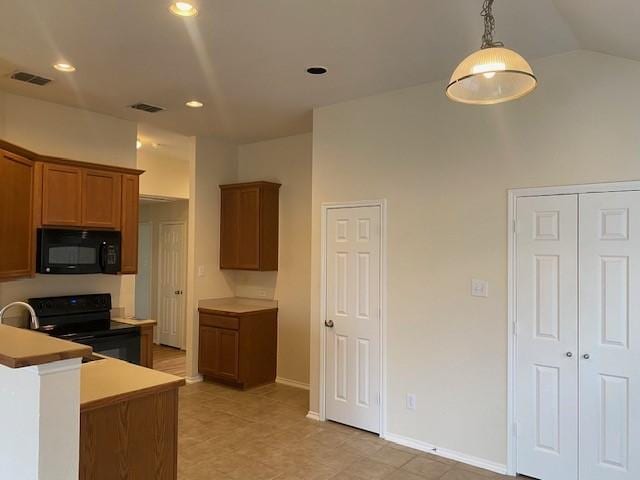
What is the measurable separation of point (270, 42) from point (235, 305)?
363 cm

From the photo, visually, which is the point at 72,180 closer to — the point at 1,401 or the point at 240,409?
the point at 240,409

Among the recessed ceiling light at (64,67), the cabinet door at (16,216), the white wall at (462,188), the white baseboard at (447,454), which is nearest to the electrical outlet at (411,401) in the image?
the white wall at (462,188)

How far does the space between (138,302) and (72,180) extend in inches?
178

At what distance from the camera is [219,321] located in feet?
18.3

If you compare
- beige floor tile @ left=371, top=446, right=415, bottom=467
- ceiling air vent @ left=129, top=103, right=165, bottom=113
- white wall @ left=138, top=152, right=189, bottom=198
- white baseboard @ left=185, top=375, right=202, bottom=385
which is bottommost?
beige floor tile @ left=371, top=446, right=415, bottom=467

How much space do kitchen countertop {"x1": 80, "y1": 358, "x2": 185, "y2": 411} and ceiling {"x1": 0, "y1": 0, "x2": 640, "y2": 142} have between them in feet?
6.69

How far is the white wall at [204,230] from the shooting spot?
579 cm

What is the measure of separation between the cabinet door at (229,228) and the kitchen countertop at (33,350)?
405 cm

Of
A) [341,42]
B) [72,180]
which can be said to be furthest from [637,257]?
[72,180]

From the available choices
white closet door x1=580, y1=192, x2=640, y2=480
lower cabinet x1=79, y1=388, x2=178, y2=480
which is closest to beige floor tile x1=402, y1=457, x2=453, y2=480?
white closet door x1=580, y1=192, x2=640, y2=480

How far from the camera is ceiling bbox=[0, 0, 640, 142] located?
270 cm

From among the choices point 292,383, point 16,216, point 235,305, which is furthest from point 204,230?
point 16,216

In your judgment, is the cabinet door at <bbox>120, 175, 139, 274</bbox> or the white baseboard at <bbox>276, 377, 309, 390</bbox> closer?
the cabinet door at <bbox>120, 175, 139, 274</bbox>

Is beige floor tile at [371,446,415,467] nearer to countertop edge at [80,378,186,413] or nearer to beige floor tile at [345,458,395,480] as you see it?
beige floor tile at [345,458,395,480]
